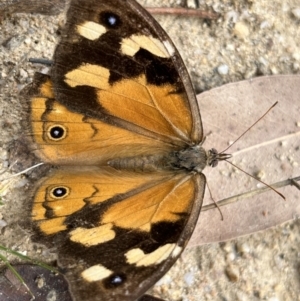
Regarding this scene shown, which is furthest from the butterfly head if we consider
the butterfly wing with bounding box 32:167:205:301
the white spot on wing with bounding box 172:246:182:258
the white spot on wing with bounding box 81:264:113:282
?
the white spot on wing with bounding box 81:264:113:282

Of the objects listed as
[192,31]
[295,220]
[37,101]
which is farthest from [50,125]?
[295,220]

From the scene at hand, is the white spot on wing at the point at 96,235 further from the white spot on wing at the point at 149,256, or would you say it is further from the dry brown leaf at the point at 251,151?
the dry brown leaf at the point at 251,151

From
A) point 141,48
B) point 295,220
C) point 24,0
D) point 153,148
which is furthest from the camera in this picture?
point 295,220

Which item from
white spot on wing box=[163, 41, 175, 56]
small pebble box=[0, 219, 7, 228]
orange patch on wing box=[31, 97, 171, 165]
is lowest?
small pebble box=[0, 219, 7, 228]

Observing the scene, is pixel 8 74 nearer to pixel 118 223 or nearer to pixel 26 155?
pixel 26 155

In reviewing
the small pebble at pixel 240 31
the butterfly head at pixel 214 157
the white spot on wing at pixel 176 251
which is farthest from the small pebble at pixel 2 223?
the small pebble at pixel 240 31

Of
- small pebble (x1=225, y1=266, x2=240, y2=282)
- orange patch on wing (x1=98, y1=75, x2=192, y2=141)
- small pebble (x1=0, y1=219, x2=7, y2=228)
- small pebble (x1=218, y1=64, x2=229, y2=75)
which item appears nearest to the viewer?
orange patch on wing (x1=98, y1=75, x2=192, y2=141)

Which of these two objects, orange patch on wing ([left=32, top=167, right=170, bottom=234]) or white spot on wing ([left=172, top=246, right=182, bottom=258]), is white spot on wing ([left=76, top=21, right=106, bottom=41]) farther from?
white spot on wing ([left=172, top=246, right=182, bottom=258])
